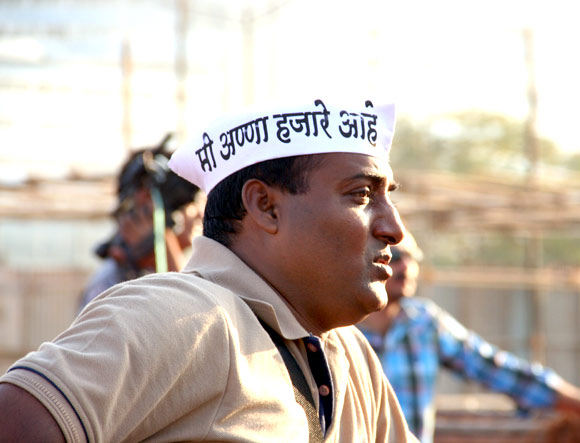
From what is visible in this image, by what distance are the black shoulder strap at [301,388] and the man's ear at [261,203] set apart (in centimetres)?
24

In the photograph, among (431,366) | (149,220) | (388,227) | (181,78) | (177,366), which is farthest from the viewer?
(181,78)

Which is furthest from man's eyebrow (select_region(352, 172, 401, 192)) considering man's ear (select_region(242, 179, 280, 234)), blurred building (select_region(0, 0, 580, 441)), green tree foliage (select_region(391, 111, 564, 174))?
green tree foliage (select_region(391, 111, 564, 174))

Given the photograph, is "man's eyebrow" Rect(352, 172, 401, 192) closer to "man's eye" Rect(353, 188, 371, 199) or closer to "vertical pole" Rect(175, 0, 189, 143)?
"man's eye" Rect(353, 188, 371, 199)

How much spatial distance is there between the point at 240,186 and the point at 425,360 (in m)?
2.84

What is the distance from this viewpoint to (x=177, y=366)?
191cm

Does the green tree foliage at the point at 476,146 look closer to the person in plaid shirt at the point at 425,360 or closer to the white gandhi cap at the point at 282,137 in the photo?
the person in plaid shirt at the point at 425,360

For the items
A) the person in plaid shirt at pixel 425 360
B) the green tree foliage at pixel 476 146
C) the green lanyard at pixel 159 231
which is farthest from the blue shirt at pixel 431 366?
the green tree foliage at pixel 476 146

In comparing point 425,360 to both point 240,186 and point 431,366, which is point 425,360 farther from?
point 240,186

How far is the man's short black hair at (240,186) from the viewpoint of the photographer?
2.34 meters

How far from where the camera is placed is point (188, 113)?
1455 cm

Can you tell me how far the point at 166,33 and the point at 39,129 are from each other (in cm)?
265

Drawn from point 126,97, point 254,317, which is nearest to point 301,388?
point 254,317

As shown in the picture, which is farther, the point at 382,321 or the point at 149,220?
the point at 382,321

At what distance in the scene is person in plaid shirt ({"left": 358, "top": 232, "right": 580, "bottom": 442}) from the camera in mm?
4926
